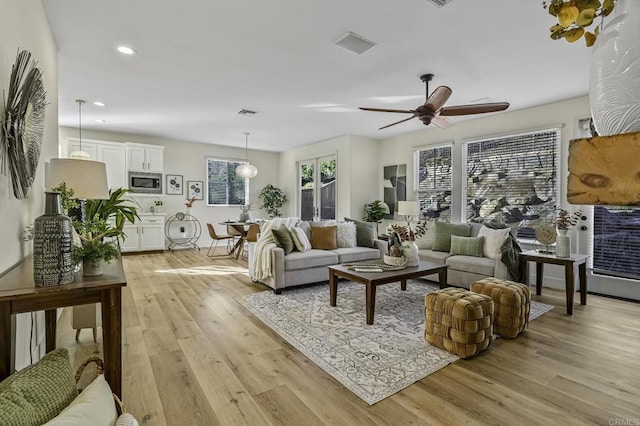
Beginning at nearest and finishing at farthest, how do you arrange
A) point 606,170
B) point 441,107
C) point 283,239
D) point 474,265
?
point 606,170 → point 441,107 → point 474,265 → point 283,239

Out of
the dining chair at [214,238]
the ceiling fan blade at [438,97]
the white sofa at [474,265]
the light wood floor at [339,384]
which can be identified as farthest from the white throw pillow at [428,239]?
the dining chair at [214,238]

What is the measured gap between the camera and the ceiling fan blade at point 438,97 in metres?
3.07

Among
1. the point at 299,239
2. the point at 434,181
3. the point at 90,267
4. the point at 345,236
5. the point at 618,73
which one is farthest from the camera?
the point at 434,181

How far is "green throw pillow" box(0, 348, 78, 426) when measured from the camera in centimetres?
95

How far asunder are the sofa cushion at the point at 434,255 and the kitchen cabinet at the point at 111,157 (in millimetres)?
6244

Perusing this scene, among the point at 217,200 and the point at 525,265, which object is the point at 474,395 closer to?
the point at 525,265

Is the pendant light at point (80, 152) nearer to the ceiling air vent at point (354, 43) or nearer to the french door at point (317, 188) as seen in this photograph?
the ceiling air vent at point (354, 43)

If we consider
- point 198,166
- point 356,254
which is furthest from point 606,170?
point 198,166

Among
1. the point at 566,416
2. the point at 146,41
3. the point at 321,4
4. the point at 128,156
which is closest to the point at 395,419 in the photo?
the point at 566,416

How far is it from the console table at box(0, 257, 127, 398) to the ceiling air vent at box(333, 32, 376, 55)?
258 centimetres

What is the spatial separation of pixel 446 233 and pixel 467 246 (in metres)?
0.47

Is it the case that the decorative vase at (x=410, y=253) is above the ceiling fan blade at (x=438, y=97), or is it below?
below

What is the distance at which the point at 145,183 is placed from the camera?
23.4 ft

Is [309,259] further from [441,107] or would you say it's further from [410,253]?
[441,107]
